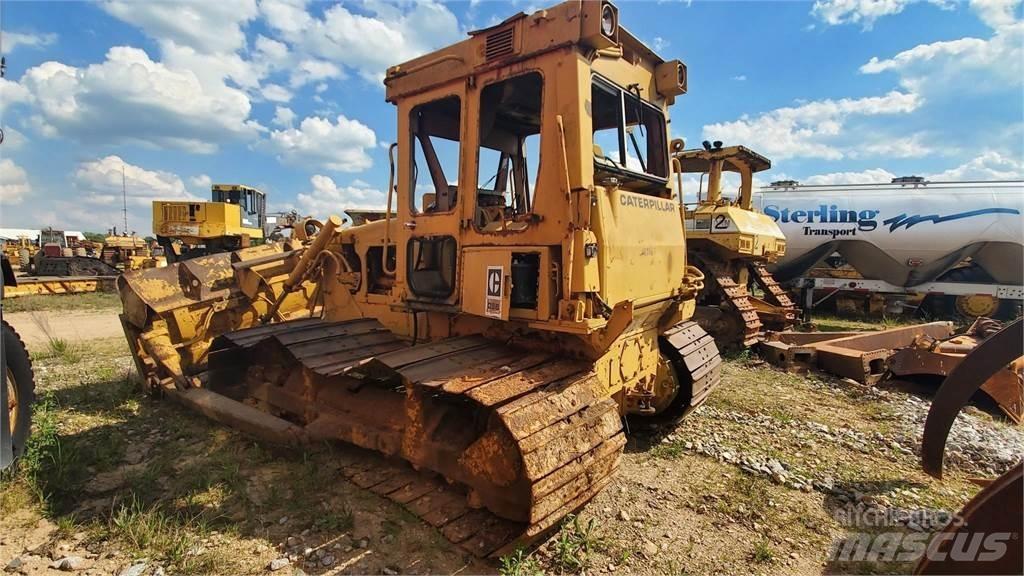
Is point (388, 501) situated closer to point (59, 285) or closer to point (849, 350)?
point (849, 350)

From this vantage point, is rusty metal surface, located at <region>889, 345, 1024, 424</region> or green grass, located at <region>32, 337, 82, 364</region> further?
green grass, located at <region>32, 337, 82, 364</region>

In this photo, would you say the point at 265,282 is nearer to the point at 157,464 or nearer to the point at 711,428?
the point at 157,464

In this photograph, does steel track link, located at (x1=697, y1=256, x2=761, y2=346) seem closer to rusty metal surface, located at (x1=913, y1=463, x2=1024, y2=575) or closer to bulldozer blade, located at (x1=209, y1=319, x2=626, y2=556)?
bulldozer blade, located at (x1=209, y1=319, x2=626, y2=556)

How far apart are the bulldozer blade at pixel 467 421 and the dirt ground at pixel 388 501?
231mm

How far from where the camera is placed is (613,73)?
3.58 m

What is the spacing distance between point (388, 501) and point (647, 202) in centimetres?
278

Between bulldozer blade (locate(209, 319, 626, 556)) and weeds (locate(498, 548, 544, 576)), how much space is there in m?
0.08

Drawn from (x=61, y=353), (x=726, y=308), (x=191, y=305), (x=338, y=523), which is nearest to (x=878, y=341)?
(x=726, y=308)

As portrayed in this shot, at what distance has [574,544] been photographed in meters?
3.03

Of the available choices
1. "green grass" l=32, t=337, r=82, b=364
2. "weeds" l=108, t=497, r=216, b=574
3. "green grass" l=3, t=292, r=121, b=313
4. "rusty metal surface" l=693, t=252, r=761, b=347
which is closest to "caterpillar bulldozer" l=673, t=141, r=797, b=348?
"rusty metal surface" l=693, t=252, r=761, b=347

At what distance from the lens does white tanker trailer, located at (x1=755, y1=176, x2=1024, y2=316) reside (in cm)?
1249

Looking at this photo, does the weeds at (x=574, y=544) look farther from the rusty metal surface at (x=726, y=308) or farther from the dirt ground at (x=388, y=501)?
the rusty metal surface at (x=726, y=308)

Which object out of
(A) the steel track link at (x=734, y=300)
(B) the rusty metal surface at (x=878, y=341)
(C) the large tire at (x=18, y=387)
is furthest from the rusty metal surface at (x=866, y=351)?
(C) the large tire at (x=18, y=387)

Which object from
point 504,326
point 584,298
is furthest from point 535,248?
point 504,326
